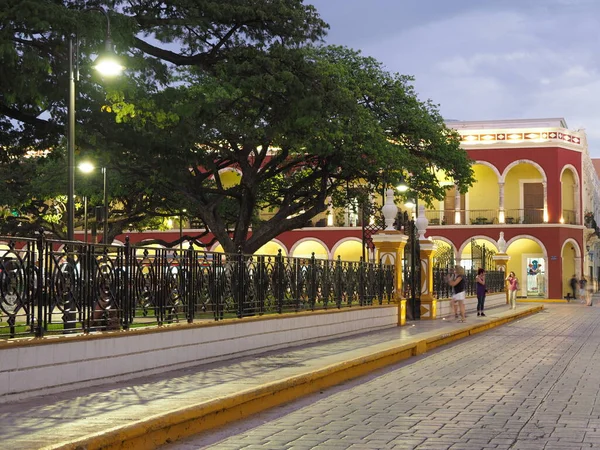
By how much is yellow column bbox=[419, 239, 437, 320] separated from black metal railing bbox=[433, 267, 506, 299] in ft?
5.85

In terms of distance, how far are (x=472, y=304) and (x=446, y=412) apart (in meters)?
26.5

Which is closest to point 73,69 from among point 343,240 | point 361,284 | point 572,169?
point 361,284

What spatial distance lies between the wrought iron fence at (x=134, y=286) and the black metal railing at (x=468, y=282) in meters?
11.4

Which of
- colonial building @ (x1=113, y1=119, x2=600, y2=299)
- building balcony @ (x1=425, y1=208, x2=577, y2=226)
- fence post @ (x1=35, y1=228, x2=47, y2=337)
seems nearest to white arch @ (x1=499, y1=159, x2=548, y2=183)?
colonial building @ (x1=113, y1=119, x2=600, y2=299)

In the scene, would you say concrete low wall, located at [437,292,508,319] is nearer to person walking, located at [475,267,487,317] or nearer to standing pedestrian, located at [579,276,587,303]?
person walking, located at [475,267,487,317]

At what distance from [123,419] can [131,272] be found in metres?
4.34

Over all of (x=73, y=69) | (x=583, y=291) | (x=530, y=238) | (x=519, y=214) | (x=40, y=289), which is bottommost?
(x=583, y=291)

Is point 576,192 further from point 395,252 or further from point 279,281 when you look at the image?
point 279,281

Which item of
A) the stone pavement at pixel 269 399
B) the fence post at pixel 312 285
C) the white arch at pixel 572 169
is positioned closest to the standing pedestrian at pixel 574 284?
the white arch at pixel 572 169

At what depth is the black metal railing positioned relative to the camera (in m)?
30.2

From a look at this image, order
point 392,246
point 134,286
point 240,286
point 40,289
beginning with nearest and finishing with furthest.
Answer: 1. point 40,289
2. point 134,286
3. point 240,286
4. point 392,246

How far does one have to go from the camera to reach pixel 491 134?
58.0 m

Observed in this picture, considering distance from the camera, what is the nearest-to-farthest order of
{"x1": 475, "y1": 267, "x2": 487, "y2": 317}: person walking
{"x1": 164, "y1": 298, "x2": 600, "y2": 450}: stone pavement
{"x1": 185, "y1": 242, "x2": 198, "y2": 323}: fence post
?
{"x1": 164, "y1": 298, "x2": 600, "y2": 450}: stone pavement
{"x1": 185, "y1": 242, "x2": 198, "y2": 323}: fence post
{"x1": 475, "y1": 267, "x2": 487, "y2": 317}: person walking

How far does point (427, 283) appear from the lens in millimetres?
27797
